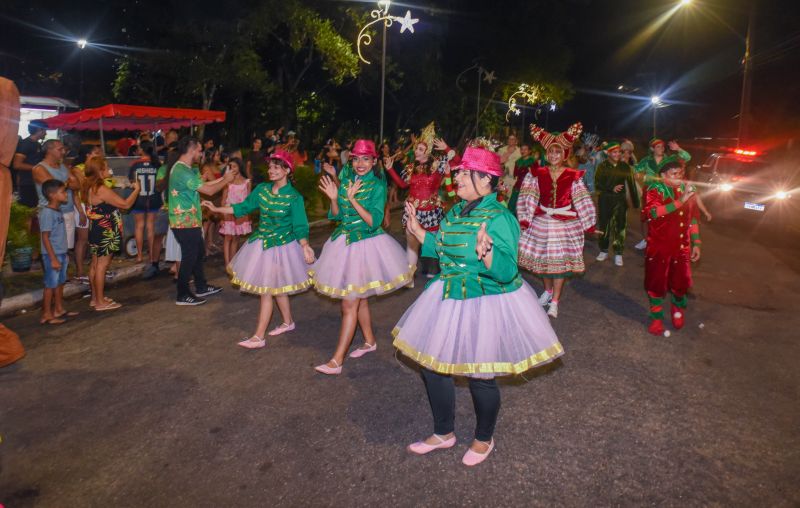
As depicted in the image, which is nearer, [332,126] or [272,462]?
[272,462]

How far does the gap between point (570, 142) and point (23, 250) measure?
8.15 metres

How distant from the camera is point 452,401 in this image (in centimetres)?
416

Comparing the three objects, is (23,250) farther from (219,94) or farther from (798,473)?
(219,94)

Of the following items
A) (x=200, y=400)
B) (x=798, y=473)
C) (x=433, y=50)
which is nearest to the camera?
(x=798, y=473)

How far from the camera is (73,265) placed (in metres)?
9.90

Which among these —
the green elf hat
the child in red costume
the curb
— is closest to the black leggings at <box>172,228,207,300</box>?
the curb

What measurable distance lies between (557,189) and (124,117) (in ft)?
46.9

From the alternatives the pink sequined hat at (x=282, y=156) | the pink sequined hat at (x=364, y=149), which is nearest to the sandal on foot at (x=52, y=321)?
the pink sequined hat at (x=282, y=156)

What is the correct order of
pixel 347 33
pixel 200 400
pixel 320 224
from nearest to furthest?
pixel 200 400 < pixel 320 224 < pixel 347 33

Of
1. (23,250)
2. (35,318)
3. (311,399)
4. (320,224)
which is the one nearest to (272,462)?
(311,399)

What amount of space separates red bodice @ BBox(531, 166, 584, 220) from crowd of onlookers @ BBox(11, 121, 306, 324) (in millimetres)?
3698

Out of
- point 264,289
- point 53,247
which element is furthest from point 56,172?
point 264,289

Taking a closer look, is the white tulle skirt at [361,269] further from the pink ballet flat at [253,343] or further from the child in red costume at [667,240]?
the child in red costume at [667,240]

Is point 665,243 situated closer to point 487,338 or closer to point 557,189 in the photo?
point 557,189
